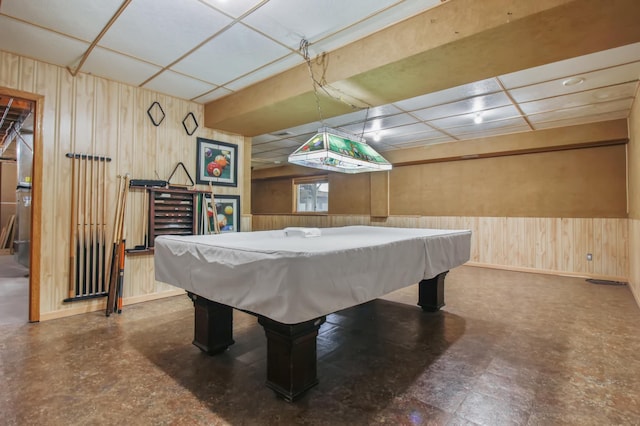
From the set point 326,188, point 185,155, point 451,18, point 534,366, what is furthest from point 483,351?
point 326,188

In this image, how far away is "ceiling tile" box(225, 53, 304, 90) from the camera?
121 inches

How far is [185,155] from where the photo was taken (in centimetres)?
425

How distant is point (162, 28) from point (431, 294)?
362cm

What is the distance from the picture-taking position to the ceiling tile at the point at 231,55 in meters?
2.67

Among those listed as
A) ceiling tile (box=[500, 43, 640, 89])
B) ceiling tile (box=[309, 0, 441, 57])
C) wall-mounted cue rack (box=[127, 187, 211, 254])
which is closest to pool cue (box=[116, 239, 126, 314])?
wall-mounted cue rack (box=[127, 187, 211, 254])

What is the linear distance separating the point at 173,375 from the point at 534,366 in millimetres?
2527

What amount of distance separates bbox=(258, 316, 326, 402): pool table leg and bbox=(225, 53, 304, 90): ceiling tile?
2.43 metres

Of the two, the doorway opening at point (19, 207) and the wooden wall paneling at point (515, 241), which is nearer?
the doorway opening at point (19, 207)

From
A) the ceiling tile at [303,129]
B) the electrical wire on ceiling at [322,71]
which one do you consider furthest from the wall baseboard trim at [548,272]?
the electrical wire on ceiling at [322,71]

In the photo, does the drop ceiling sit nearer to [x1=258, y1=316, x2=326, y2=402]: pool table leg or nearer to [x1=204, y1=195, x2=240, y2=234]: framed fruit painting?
[x1=204, y1=195, x2=240, y2=234]: framed fruit painting

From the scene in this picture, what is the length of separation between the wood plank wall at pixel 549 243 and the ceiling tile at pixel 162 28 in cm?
578

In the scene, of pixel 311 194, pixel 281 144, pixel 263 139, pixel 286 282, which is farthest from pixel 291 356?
pixel 311 194

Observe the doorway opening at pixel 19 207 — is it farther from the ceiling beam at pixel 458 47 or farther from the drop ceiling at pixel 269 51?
the ceiling beam at pixel 458 47

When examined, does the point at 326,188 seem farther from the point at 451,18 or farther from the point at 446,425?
the point at 446,425
